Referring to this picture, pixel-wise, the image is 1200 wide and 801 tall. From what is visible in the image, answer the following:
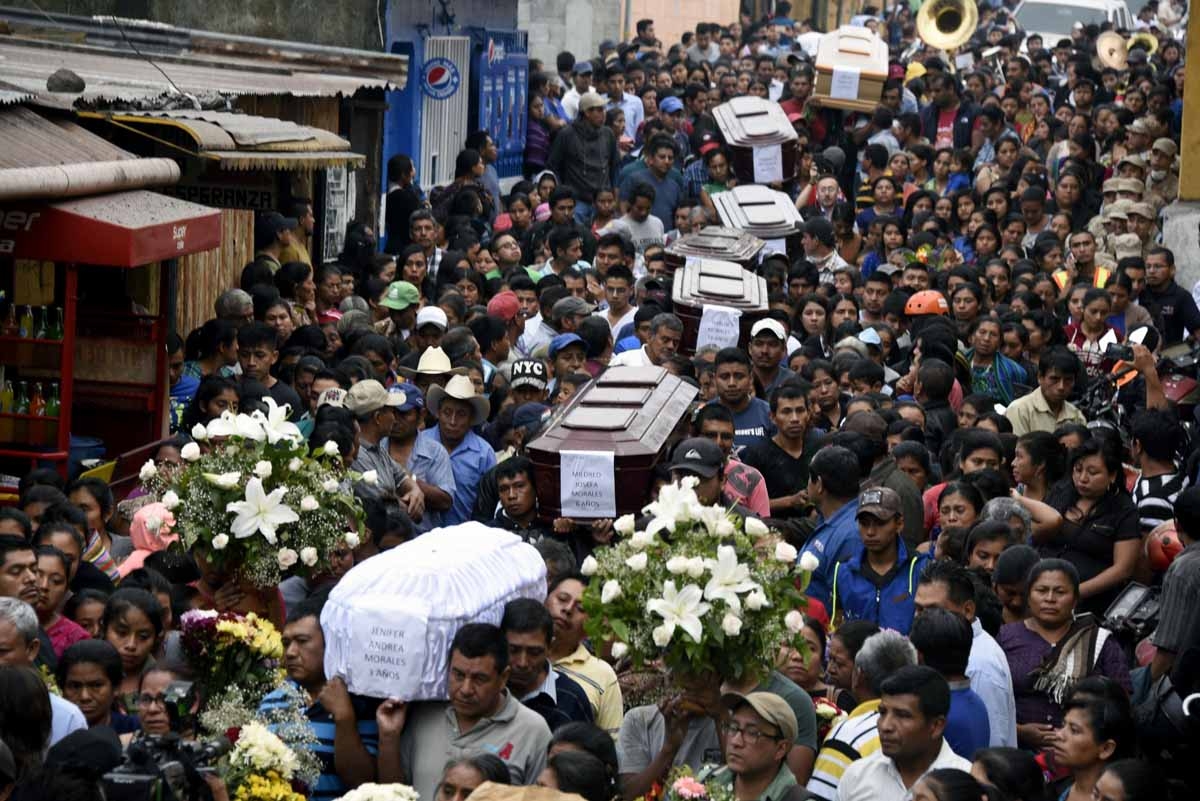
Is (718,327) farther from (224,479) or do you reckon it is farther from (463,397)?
(224,479)

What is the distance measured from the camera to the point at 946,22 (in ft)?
104

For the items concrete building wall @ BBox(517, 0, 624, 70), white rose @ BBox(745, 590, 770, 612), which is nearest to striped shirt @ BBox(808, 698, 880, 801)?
white rose @ BBox(745, 590, 770, 612)

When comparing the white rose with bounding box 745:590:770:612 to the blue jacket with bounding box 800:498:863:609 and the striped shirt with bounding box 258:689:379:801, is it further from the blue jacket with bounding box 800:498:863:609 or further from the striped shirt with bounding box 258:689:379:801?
the blue jacket with bounding box 800:498:863:609

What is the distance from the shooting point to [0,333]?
11438 millimetres

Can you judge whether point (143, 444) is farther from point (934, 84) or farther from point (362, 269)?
point (934, 84)

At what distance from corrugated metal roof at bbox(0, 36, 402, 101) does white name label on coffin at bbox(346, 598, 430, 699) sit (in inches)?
276

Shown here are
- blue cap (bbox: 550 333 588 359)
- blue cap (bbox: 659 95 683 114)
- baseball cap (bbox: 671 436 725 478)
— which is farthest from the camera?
blue cap (bbox: 659 95 683 114)

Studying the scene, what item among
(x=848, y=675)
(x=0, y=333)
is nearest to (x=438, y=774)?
→ (x=848, y=675)

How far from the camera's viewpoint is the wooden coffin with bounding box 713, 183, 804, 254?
1670 centimetres

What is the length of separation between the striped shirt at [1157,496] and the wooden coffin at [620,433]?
2.32 meters

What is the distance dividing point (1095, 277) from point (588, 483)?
7720mm

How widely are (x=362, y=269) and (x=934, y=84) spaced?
34.1 feet

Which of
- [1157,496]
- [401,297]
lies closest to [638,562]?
[1157,496]

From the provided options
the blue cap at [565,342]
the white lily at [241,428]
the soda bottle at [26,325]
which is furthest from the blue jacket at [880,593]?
the soda bottle at [26,325]
